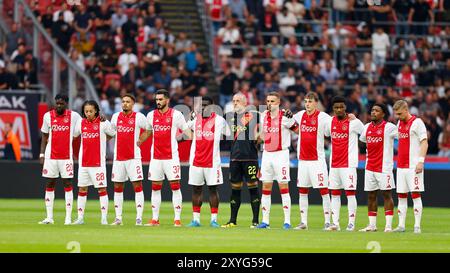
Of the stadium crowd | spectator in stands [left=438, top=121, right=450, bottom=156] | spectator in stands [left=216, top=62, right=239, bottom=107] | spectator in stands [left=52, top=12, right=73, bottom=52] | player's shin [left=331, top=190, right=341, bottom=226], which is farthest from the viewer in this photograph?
spectator in stands [left=52, top=12, right=73, bottom=52]

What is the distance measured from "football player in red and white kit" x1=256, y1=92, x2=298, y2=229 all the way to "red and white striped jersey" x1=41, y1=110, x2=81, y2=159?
364 centimetres

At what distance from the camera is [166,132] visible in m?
22.1

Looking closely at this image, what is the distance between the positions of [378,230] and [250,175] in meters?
2.53

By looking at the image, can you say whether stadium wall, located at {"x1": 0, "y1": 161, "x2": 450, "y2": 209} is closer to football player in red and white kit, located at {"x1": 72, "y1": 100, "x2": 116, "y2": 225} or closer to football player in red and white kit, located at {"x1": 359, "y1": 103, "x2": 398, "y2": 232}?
football player in red and white kit, located at {"x1": 72, "y1": 100, "x2": 116, "y2": 225}

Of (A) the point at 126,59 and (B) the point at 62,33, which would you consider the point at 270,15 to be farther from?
(B) the point at 62,33

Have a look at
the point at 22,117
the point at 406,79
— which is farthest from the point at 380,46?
the point at 22,117

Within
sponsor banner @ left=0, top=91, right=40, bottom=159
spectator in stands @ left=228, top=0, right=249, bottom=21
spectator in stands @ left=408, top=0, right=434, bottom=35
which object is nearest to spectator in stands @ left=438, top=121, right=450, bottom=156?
spectator in stands @ left=408, top=0, right=434, bottom=35

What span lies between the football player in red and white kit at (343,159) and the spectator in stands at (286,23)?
55.4 feet

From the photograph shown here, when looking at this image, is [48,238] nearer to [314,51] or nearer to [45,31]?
[45,31]

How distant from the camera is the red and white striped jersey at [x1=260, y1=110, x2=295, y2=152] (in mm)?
21734

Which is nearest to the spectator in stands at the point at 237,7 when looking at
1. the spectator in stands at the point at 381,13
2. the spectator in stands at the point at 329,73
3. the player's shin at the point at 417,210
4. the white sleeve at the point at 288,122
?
the spectator in stands at the point at 329,73

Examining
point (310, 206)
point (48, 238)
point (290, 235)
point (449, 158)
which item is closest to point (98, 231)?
point (48, 238)

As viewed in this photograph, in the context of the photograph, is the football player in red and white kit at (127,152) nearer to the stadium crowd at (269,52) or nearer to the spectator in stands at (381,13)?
the stadium crowd at (269,52)

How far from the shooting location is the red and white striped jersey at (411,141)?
2102 cm
